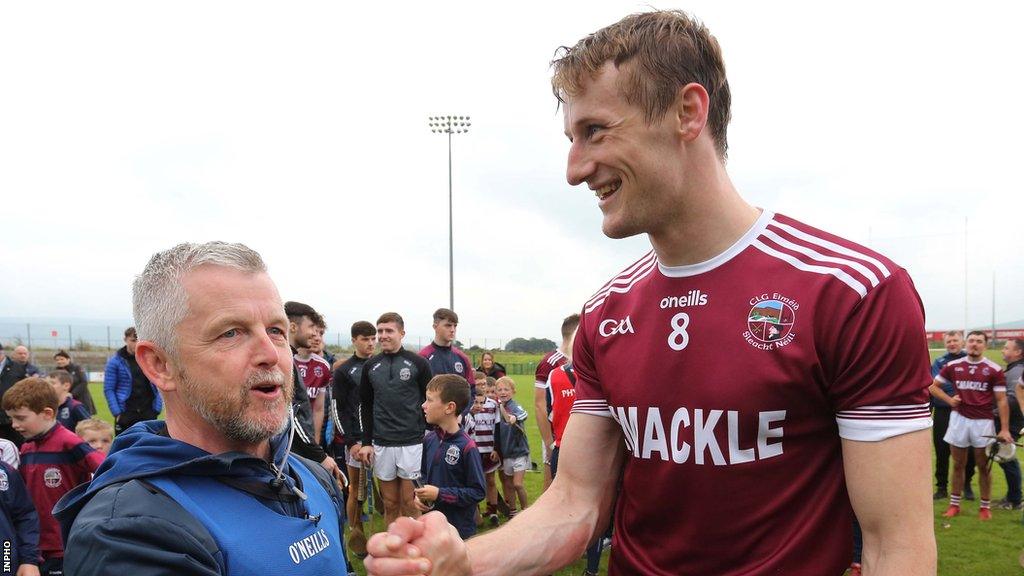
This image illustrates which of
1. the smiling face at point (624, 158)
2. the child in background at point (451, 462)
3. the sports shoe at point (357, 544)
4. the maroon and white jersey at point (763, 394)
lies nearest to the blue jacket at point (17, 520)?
the child in background at point (451, 462)

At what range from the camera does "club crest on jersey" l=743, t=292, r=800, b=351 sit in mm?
1844

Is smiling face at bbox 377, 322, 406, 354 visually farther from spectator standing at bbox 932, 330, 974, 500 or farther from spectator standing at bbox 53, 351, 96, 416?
spectator standing at bbox 53, 351, 96, 416

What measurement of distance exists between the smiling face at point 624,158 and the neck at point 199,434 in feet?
4.04

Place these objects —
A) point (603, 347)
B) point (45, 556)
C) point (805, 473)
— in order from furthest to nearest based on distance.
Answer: point (45, 556), point (603, 347), point (805, 473)

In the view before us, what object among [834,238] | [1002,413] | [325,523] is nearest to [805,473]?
[834,238]

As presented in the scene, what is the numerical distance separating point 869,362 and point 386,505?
7727 mm

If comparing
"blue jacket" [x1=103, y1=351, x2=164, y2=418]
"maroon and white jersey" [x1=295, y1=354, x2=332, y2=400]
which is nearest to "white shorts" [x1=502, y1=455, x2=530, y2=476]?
"maroon and white jersey" [x1=295, y1=354, x2=332, y2=400]

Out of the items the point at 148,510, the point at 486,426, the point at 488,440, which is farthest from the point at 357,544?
the point at 148,510

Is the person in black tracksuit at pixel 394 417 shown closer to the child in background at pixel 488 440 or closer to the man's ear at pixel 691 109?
the child in background at pixel 488 440

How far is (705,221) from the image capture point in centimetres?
204

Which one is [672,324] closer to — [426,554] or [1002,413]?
[426,554]

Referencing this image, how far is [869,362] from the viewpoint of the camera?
5.63 ft

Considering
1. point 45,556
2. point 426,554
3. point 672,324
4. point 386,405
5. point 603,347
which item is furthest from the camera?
point 386,405

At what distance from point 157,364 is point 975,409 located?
36.9 feet
